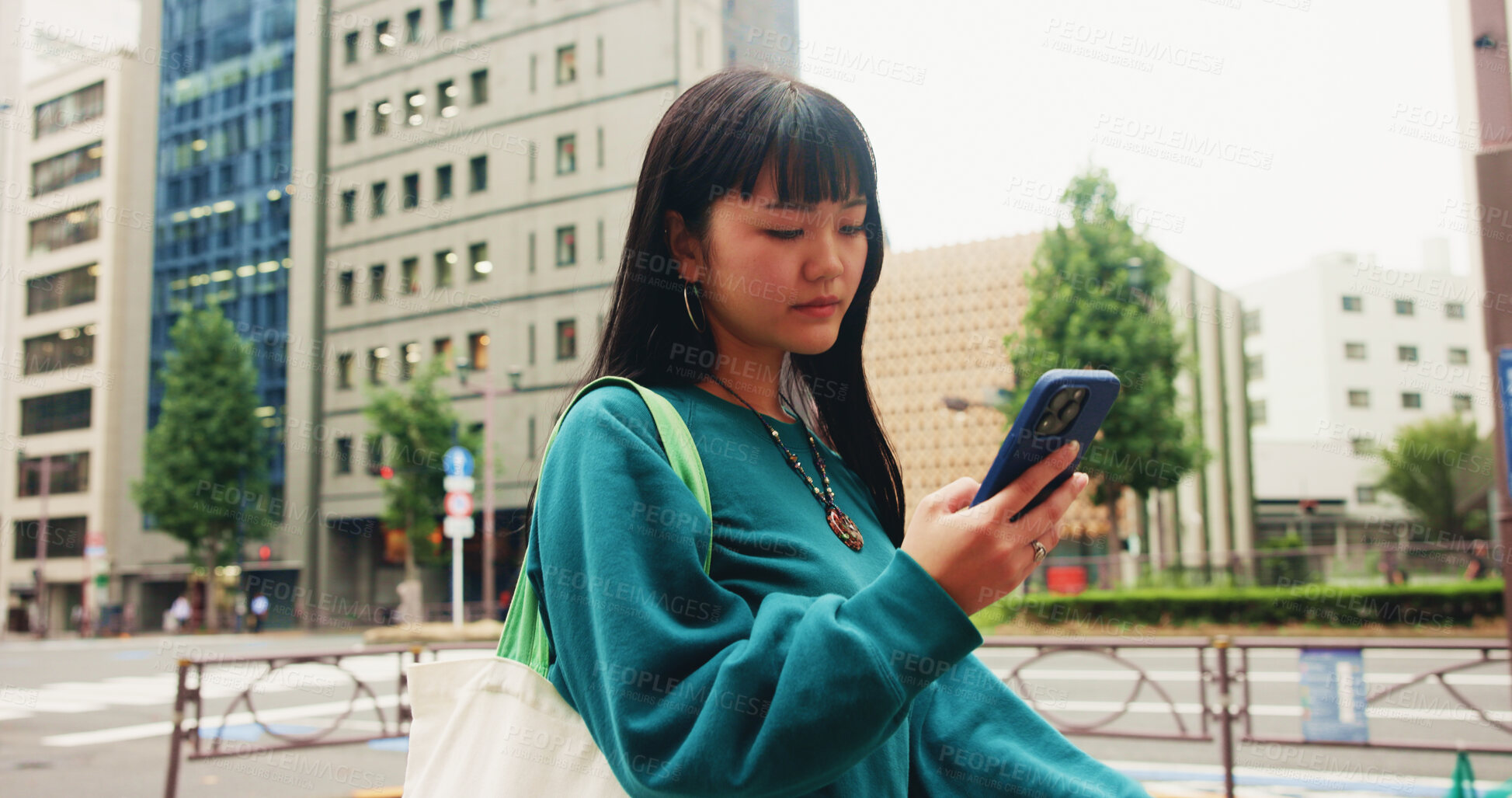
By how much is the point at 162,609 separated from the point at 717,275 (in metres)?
43.6

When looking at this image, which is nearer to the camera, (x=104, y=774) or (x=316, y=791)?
(x=316, y=791)

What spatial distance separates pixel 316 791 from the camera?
6840 mm

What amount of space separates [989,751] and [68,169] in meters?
51.6

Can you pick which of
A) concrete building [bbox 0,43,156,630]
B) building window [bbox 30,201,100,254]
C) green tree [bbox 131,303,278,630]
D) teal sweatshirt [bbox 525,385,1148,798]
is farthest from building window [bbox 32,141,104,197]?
teal sweatshirt [bbox 525,385,1148,798]

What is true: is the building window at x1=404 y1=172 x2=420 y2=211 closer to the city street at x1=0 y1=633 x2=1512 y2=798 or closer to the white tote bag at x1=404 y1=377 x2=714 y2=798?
the city street at x1=0 y1=633 x2=1512 y2=798

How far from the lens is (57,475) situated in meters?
39.8

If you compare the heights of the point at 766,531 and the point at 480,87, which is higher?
the point at 480,87

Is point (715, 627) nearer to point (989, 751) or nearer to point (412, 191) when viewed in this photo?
point (989, 751)

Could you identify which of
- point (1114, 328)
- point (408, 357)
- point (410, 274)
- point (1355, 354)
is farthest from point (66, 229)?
point (1355, 354)

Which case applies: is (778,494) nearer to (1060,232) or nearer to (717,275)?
(717,275)

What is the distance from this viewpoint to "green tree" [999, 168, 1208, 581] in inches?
766

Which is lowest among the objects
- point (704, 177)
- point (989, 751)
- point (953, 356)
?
point (989, 751)

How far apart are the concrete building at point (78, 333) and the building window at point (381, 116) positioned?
13.5 metres

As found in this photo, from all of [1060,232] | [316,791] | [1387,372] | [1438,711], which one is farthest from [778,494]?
[1387,372]
